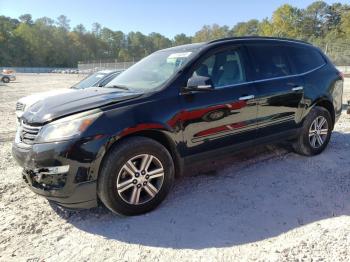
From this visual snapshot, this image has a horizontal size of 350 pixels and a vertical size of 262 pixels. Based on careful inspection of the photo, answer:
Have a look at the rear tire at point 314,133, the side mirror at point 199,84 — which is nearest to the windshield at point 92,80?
the side mirror at point 199,84

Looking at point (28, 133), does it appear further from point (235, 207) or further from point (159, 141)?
point (235, 207)

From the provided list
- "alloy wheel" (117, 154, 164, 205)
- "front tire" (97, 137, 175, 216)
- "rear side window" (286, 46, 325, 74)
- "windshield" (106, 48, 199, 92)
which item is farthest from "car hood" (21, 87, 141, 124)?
"rear side window" (286, 46, 325, 74)

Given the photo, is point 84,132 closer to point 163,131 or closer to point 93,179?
point 93,179

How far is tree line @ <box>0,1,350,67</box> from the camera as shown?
8656cm

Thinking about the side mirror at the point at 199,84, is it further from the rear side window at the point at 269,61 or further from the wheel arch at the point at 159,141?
the rear side window at the point at 269,61

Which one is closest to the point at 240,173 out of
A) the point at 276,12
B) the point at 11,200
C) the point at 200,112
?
the point at 200,112

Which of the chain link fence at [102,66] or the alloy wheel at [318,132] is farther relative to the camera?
the chain link fence at [102,66]

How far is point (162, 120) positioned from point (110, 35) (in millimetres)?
149675

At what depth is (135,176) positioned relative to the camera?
3.47 metres

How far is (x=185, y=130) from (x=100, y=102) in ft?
3.17

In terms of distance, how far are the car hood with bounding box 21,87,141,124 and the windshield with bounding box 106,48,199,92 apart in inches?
12.1

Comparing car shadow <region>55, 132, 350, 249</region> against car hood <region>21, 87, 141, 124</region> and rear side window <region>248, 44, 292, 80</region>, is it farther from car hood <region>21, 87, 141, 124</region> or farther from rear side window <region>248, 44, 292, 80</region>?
rear side window <region>248, 44, 292, 80</region>

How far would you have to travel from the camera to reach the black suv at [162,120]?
3207mm

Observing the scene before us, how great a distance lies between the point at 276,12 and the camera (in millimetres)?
86750
